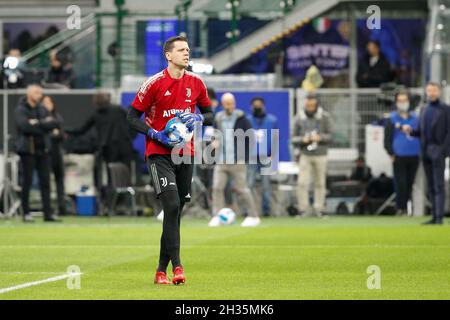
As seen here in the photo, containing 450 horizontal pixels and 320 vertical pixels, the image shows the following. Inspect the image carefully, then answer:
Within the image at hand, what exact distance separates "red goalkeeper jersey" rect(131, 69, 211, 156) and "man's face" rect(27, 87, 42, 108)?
13.1 metres

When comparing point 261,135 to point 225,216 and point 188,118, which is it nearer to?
point 225,216

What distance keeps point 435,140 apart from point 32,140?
7.69 m

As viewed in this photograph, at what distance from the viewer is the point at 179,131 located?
1257cm

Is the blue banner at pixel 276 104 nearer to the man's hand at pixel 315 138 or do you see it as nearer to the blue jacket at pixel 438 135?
the man's hand at pixel 315 138

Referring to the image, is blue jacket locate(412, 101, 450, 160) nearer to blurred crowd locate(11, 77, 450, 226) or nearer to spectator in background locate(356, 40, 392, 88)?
blurred crowd locate(11, 77, 450, 226)

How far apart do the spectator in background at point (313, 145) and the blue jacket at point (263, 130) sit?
0.55 meters

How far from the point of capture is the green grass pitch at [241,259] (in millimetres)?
11930

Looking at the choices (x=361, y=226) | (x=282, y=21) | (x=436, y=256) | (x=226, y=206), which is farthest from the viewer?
(x=282, y=21)

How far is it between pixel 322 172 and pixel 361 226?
10.6 feet

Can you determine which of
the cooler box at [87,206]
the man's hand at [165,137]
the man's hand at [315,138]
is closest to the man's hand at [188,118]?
the man's hand at [165,137]

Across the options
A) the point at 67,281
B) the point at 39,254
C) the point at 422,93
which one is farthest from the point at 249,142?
the point at 67,281

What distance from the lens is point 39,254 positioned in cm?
1725

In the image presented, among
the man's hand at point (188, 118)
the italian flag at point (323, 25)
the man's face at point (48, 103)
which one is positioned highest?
the italian flag at point (323, 25)
